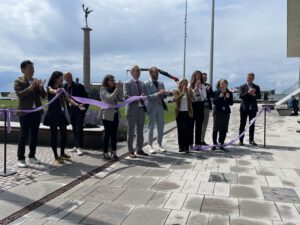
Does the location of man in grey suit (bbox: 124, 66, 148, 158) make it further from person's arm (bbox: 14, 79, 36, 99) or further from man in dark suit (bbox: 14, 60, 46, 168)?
person's arm (bbox: 14, 79, 36, 99)

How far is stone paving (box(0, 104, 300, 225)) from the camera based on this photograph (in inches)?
173

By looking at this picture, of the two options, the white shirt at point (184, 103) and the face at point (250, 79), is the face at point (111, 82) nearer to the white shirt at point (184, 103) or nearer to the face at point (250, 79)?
the white shirt at point (184, 103)

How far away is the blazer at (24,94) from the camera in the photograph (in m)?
6.86

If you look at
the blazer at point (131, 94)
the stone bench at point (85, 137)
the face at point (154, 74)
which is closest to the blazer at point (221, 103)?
the face at point (154, 74)

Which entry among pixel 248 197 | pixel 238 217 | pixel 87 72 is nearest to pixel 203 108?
pixel 248 197

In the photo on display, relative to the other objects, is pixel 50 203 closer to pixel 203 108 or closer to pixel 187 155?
pixel 187 155

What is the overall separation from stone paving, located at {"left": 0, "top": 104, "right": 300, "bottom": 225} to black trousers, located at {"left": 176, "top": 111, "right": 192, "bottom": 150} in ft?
2.71

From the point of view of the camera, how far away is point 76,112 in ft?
28.9

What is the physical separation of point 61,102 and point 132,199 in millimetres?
3272

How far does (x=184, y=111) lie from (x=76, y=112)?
8.62 feet

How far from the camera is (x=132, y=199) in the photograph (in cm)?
513

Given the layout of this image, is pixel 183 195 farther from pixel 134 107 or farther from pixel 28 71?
pixel 28 71

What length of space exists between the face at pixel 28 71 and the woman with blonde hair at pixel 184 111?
3466 millimetres

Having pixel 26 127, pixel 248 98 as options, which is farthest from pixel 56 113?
pixel 248 98
